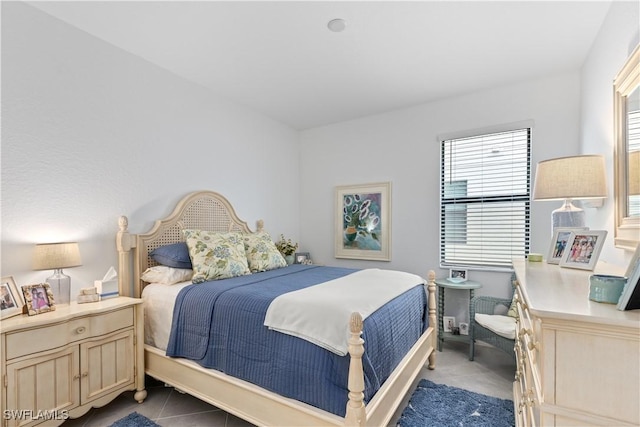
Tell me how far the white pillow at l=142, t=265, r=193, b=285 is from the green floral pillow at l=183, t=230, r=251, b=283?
12cm

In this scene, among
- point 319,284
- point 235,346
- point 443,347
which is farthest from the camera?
point 443,347

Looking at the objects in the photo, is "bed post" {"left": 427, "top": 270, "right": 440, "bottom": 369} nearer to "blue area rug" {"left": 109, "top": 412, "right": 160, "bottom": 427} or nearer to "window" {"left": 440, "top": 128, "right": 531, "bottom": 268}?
"window" {"left": 440, "top": 128, "right": 531, "bottom": 268}

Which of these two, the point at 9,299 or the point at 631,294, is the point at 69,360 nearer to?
the point at 9,299

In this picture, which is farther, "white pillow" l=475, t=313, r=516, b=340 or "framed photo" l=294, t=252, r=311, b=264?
"framed photo" l=294, t=252, r=311, b=264

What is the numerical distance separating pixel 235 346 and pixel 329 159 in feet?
9.88

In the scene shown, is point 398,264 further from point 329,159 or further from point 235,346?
point 235,346

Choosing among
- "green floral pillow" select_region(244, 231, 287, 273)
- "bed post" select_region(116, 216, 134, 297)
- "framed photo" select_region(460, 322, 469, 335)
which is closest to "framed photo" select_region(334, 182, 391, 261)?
"framed photo" select_region(460, 322, 469, 335)

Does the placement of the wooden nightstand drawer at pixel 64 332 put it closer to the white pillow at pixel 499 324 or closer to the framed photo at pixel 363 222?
the framed photo at pixel 363 222

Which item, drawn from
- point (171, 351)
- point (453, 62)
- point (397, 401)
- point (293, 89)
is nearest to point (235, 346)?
point (171, 351)

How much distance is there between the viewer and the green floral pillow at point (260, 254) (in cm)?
298

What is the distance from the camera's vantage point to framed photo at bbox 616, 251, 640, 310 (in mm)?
837

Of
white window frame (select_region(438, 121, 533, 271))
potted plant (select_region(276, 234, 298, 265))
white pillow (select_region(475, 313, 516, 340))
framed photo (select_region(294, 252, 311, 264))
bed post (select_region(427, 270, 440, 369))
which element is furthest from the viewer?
framed photo (select_region(294, 252, 311, 264))

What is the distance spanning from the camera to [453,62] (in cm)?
270

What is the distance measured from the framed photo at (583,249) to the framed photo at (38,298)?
10.0 feet
